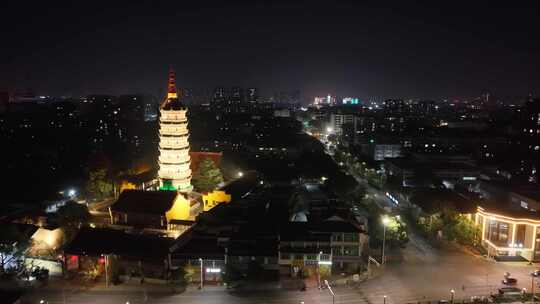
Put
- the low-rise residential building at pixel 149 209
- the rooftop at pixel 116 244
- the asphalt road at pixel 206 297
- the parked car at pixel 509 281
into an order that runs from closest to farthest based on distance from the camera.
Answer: the asphalt road at pixel 206 297
the parked car at pixel 509 281
the rooftop at pixel 116 244
the low-rise residential building at pixel 149 209

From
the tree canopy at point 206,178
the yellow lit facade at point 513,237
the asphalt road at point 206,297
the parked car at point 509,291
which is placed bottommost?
the asphalt road at point 206,297

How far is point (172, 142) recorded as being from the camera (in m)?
28.2

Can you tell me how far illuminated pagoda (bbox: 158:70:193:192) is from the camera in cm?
2817

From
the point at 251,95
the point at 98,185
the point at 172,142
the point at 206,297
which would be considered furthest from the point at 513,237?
the point at 251,95

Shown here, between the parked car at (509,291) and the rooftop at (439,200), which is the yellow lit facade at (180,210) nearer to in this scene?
the rooftop at (439,200)

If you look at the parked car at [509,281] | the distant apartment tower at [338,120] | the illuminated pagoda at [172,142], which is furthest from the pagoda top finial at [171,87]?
the distant apartment tower at [338,120]

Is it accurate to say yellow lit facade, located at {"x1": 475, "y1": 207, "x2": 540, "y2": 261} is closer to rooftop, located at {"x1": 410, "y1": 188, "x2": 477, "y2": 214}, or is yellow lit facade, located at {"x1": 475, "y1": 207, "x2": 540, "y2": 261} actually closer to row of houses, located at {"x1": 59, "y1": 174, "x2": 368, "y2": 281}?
rooftop, located at {"x1": 410, "y1": 188, "x2": 477, "y2": 214}

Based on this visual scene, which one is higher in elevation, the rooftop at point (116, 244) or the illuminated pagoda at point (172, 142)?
the illuminated pagoda at point (172, 142)

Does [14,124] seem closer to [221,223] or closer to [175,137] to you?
→ [175,137]

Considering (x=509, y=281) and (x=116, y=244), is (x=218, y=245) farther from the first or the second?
(x=509, y=281)

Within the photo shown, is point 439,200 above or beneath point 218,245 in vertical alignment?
above

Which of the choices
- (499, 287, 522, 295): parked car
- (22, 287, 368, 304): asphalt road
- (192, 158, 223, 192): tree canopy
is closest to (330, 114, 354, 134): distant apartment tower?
(192, 158, 223, 192): tree canopy

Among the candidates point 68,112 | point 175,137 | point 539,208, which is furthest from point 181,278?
point 68,112

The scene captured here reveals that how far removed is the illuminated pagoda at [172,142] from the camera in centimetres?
2817
